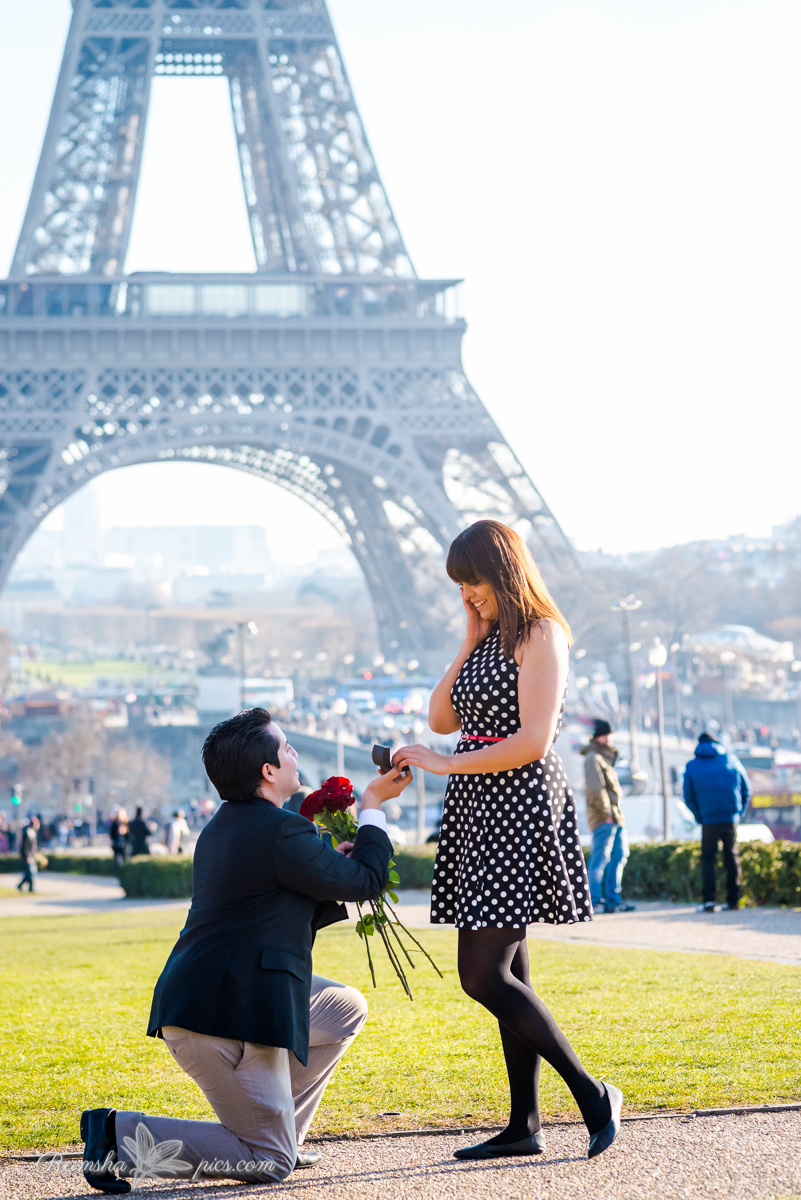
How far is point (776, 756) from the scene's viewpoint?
3791 centimetres

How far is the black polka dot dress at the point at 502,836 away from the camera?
155 inches

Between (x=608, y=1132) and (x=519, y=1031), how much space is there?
370mm

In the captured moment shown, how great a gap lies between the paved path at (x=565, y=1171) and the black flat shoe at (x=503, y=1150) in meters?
0.02

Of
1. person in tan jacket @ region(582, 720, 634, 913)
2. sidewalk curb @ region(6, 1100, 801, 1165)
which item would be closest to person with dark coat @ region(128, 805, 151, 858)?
person in tan jacket @ region(582, 720, 634, 913)

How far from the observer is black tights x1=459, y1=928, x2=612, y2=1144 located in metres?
3.83

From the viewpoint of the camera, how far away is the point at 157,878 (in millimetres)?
17641

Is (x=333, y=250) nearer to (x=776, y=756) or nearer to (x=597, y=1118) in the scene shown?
(x=776, y=756)

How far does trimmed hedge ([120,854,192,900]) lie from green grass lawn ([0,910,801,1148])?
28.4 ft

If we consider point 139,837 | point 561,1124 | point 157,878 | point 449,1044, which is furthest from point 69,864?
point 561,1124

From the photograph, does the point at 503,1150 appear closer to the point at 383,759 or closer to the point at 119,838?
the point at 383,759

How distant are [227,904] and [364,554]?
46.9 m

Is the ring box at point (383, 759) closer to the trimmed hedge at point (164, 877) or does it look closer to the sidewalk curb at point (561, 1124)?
the sidewalk curb at point (561, 1124)

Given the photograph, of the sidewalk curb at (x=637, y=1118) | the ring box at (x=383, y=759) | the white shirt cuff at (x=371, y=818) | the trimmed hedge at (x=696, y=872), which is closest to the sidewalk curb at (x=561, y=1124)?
the sidewalk curb at (x=637, y=1118)

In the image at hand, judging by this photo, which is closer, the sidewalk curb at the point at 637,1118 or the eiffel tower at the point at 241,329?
the sidewalk curb at the point at 637,1118
